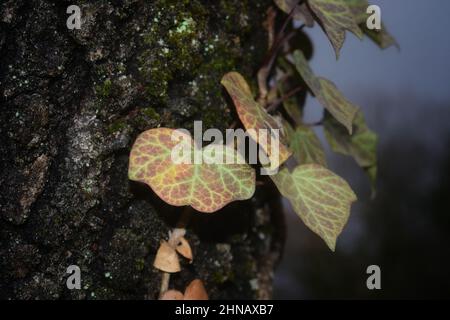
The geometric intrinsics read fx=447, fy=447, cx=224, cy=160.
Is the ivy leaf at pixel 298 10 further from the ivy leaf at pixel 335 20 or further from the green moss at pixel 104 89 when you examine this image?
the green moss at pixel 104 89

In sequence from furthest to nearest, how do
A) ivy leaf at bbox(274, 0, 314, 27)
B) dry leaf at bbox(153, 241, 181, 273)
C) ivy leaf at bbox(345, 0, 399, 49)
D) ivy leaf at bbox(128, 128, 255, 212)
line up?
ivy leaf at bbox(345, 0, 399, 49) → ivy leaf at bbox(274, 0, 314, 27) → dry leaf at bbox(153, 241, 181, 273) → ivy leaf at bbox(128, 128, 255, 212)

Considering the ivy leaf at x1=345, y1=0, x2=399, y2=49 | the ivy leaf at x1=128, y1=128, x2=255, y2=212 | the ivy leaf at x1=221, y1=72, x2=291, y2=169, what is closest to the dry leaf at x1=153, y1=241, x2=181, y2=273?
the ivy leaf at x1=128, y1=128, x2=255, y2=212

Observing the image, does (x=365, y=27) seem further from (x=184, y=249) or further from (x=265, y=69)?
(x=184, y=249)

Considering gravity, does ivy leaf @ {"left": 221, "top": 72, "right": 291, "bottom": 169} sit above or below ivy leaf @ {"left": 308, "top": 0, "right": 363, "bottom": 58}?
below

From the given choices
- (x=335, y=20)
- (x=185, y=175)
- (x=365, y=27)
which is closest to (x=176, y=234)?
(x=185, y=175)

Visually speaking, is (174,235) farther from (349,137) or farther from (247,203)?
(349,137)

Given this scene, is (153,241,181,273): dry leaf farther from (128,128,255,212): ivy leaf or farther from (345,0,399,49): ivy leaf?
(345,0,399,49): ivy leaf
